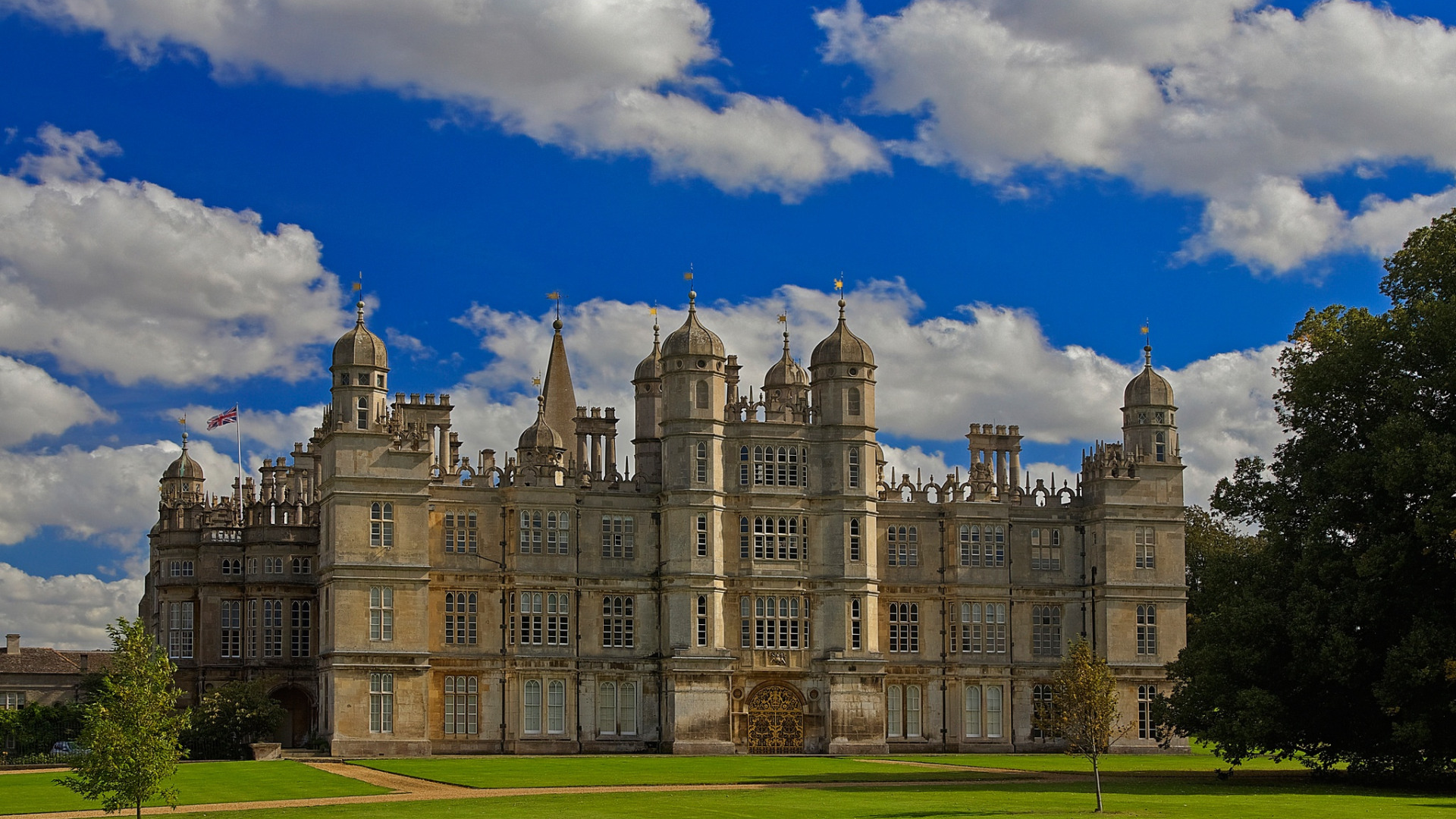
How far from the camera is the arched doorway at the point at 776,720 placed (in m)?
74.6

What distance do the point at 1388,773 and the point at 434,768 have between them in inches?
1161

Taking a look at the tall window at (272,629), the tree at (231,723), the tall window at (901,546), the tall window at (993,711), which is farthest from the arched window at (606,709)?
the tall window at (993,711)

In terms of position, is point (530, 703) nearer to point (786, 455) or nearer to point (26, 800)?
point (786, 455)

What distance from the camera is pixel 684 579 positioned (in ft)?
243

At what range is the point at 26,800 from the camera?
4619cm

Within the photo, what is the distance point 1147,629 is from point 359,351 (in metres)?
35.8

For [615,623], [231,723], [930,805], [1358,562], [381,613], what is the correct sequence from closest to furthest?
[930,805], [1358,562], [231,723], [381,613], [615,623]

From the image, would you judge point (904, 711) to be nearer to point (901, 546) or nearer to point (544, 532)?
point (901, 546)

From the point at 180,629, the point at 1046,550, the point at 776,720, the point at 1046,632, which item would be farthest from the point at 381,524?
the point at 1046,632

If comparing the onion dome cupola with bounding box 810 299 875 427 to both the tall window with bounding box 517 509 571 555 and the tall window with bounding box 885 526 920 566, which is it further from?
the tall window with bounding box 517 509 571 555

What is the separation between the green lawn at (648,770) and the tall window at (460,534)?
28.1 feet

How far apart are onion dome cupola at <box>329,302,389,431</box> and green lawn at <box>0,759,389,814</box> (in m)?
15.1

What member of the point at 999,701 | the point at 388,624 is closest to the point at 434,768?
the point at 388,624

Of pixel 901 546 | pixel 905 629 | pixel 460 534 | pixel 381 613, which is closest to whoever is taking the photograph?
pixel 381 613
